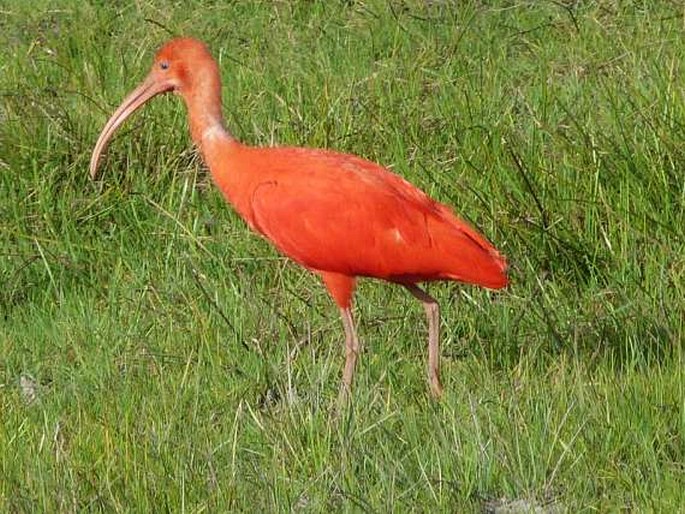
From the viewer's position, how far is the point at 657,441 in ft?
17.2

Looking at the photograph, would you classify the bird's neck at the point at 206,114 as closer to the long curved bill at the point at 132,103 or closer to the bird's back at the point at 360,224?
the long curved bill at the point at 132,103

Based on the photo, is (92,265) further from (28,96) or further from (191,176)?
(28,96)

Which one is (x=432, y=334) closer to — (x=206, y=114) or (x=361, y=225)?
(x=361, y=225)

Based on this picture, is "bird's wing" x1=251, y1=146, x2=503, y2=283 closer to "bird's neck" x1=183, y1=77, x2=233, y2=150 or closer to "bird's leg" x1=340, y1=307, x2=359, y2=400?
"bird's leg" x1=340, y1=307, x2=359, y2=400

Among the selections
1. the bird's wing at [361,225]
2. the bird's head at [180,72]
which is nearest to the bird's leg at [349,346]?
the bird's wing at [361,225]

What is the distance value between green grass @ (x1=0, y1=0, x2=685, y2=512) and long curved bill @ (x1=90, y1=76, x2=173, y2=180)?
0.35m

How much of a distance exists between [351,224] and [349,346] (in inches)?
15.6

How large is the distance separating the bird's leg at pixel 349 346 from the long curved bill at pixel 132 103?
112 cm

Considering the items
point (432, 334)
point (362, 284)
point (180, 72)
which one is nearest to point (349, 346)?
point (432, 334)

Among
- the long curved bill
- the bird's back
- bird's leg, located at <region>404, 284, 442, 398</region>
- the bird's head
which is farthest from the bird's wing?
the long curved bill

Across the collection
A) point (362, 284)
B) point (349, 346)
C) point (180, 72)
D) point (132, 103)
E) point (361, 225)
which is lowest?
point (362, 284)

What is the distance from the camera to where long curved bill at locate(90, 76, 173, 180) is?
7000 mm

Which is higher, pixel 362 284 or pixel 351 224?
pixel 351 224

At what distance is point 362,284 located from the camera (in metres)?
7.18
